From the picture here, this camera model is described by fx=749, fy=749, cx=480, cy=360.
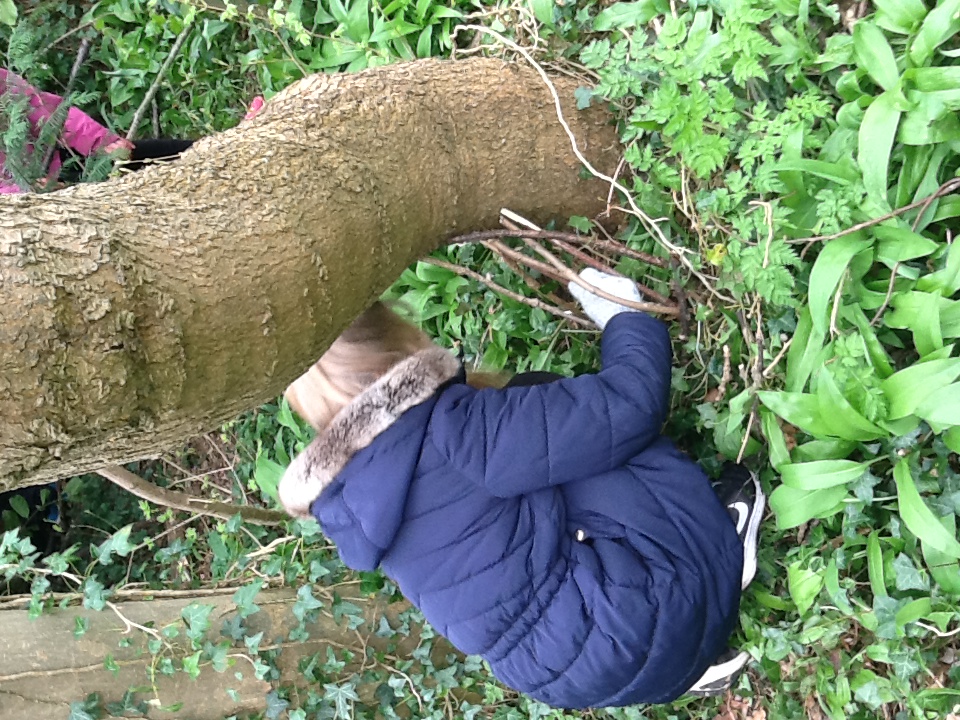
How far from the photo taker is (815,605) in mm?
1804

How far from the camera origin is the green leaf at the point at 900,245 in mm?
1499

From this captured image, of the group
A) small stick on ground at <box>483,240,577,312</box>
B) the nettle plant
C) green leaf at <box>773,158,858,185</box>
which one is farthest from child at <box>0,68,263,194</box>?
green leaf at <box>773,158,858,185</box>

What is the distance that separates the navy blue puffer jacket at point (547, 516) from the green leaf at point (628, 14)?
2.46ft

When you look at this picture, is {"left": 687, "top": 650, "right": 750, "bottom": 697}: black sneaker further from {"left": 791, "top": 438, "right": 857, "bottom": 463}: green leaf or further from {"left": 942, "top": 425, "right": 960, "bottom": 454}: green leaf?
{"left": 942, "top": 425, "right": 960, "bottom": 454}: green leaf

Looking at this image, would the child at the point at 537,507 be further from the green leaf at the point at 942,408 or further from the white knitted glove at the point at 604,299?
the green leaf at the point at 942,408

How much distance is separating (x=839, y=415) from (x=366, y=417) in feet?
3.29

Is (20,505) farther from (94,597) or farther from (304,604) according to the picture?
(304,604)

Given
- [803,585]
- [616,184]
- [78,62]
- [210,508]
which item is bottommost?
[210,508]

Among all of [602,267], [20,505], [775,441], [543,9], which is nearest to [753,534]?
[775,441]

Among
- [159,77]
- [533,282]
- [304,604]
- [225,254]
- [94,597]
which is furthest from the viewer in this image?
[159,77]

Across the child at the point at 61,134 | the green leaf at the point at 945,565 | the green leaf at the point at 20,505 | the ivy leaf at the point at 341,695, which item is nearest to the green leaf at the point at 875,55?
the green leaf at the point at 945,565

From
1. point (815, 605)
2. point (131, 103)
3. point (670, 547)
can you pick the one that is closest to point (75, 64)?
point (131, 103)

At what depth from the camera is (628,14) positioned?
1912 millimetres

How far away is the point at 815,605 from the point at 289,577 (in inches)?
78.6
